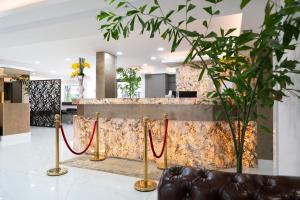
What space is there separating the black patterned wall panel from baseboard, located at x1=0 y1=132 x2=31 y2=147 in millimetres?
3096

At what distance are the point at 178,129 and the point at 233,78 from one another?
3.12 m

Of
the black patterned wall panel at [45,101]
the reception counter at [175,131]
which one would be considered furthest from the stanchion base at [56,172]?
the black patterned wall panel at [45,101]

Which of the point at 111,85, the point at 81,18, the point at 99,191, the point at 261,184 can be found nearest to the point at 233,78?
the point at 261,184

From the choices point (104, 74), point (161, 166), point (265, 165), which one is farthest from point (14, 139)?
point (265, 165)

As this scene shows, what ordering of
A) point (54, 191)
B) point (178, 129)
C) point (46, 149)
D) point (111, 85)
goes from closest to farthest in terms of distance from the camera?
point (54, 191) → point (178, 129) → point (46, 149) → point (111, 85)

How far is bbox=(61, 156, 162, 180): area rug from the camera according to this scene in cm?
389

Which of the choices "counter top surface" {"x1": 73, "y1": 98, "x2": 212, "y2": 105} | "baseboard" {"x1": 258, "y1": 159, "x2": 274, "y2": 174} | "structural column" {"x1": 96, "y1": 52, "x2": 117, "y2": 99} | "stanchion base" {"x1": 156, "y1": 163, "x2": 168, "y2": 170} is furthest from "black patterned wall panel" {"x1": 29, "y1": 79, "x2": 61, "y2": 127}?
"baseboard" {"x1": 258, "y1": 159, "x2": 274, "y2": 174}

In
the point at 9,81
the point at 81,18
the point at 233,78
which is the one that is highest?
the point at 81,18

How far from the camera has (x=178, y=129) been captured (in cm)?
432

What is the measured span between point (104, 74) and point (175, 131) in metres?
4.07

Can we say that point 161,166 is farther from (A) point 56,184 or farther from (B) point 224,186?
(B) point 224,186

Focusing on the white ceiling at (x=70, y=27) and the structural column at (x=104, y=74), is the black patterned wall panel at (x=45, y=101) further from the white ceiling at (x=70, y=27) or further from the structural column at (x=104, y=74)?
the structural column at (x=104, y=74)

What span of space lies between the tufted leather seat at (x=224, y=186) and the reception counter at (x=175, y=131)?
9.02 feet

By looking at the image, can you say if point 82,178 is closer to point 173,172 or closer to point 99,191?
point 99,191
